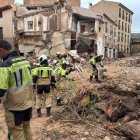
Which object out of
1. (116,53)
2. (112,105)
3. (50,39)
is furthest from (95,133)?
(116,53)

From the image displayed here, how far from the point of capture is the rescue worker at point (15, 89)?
511cm

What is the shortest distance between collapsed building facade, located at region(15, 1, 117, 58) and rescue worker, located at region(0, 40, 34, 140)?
31.1 meters

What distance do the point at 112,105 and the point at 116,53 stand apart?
48372 millimetres

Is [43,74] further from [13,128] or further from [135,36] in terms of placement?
[135,36]

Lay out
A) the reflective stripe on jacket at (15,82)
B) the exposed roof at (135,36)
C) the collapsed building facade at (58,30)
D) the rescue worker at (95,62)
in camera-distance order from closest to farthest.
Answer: the reflective stripe on jacket at (15,82)
the rescue worker at (95,62)
the collapsed building facade at (58,30)
the exposed roof at (135,36)

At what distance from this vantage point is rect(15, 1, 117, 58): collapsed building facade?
37375 mm

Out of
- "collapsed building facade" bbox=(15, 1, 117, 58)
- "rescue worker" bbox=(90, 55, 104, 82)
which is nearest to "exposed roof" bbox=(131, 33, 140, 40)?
"collapsed building facade" bbox=(15, 1, 117, 58)

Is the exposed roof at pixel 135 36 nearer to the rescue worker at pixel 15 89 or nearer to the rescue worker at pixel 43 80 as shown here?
the rescue worker at pixel 43 80

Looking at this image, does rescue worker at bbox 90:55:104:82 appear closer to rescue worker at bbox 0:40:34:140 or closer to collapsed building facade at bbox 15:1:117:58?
rescue worker at bbox 0:40:34:140

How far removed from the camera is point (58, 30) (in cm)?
3766

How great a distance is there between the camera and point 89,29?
1604 inches

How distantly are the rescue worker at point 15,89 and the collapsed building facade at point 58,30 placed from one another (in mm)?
31057

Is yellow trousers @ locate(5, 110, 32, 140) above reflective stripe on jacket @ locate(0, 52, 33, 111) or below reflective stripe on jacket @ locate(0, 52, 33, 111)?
below

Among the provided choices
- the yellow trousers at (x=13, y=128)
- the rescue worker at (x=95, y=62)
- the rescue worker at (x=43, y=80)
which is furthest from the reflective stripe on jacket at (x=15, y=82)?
the rescue worker at (x=95, y=62)
